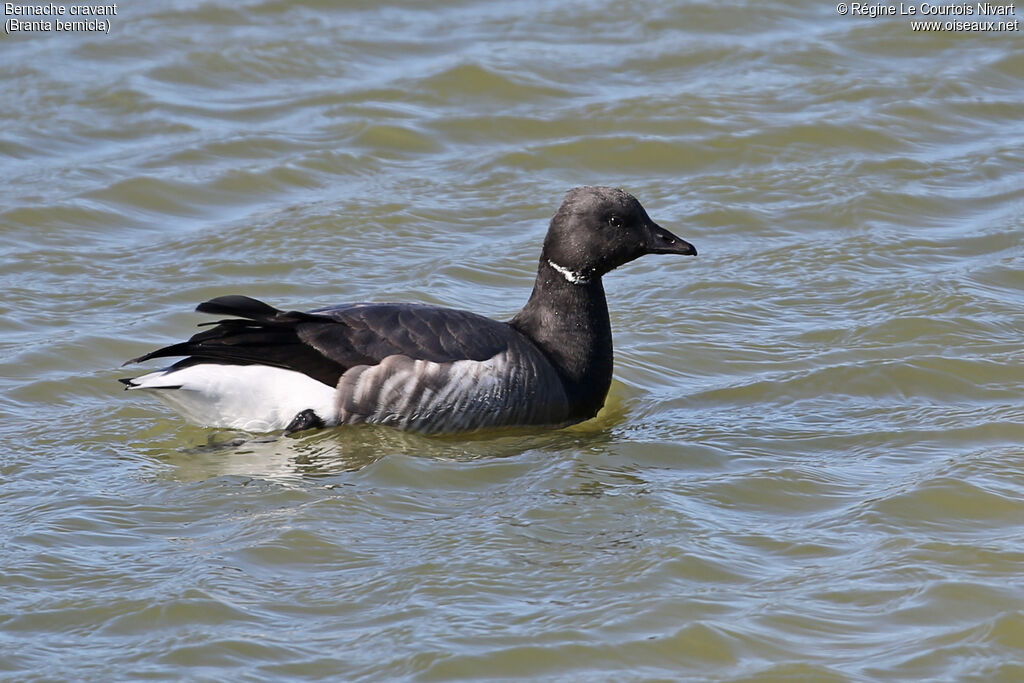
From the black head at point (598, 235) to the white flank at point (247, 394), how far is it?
1.49 metres

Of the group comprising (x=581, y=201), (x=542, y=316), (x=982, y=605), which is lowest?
A: (x=982, y=605)

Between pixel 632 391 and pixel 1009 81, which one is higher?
pixel 1009 81

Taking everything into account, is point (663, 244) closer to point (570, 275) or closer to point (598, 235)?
point (598, 235)

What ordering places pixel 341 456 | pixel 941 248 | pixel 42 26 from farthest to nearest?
pixel 42 26
pixel 941 248
pixel 341 456

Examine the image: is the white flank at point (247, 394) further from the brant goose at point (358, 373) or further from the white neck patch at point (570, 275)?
the white neck patch at point (570, 275)

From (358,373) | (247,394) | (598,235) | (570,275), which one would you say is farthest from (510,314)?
(247,394)

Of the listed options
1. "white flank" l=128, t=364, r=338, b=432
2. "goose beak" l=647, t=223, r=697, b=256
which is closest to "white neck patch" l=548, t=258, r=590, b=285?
"goose beak" l=647, t=223, r=697, b=256

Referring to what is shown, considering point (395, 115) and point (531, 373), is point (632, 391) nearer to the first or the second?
point (531, 373)

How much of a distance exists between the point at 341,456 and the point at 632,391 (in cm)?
198

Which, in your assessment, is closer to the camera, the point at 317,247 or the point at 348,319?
the point at 348,319

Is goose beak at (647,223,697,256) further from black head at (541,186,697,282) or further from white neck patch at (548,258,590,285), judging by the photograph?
white neck patch at (548,258,590,285)

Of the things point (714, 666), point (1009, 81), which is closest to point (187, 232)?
point (714, 666)

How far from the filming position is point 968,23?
14.7m

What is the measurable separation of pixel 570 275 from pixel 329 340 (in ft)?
4.68
